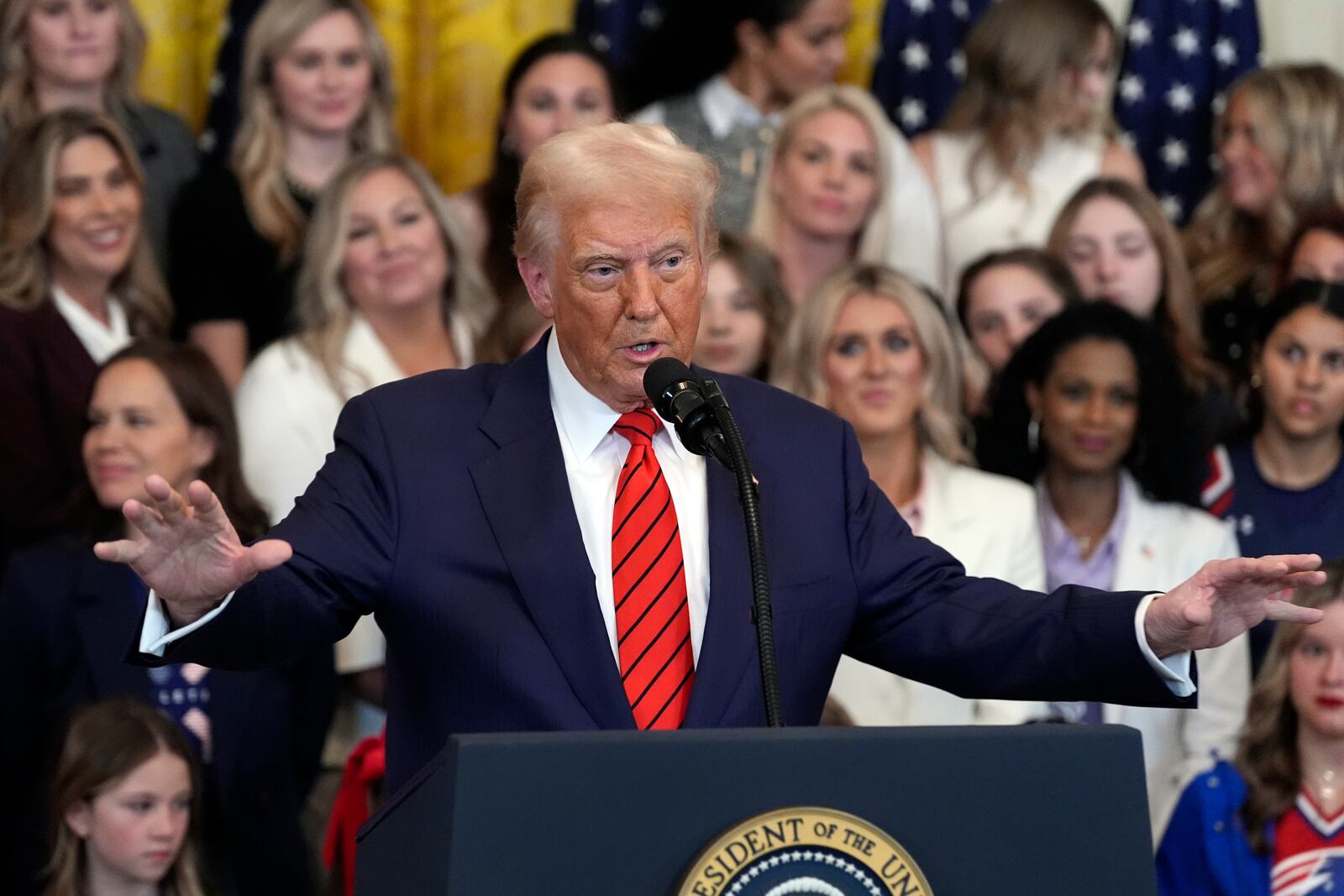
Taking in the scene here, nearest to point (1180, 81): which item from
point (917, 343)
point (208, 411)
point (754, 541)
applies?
point (917, 343)

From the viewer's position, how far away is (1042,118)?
20.1 ft

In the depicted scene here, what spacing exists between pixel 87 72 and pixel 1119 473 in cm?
278

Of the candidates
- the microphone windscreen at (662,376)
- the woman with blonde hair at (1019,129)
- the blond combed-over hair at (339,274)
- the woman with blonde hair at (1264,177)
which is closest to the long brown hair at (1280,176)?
the woman with blonde hair at (1264,177)

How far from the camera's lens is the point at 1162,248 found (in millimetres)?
5836

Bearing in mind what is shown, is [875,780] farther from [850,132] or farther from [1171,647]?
[850,132]

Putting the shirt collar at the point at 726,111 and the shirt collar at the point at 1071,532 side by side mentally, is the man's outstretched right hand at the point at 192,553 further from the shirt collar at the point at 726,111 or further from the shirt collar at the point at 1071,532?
the shirt collar at the point at 726,111

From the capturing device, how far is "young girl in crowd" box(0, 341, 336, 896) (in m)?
4.29

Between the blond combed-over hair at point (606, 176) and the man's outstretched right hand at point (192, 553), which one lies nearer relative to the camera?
the man's outstretched right hand at point (192, 553)

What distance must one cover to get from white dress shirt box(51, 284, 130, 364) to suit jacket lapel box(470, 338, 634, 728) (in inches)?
107

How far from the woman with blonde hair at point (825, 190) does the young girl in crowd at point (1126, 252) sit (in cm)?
51

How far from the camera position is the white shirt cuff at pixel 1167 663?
235cm

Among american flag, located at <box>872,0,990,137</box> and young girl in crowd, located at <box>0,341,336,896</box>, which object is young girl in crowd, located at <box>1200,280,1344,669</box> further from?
young girl in crowd, located at <box>0,341,336,896</box>

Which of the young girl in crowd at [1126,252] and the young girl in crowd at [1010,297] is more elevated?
the young girl in crowd at [1126,252]

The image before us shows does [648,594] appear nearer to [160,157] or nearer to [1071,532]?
[1071,532]
